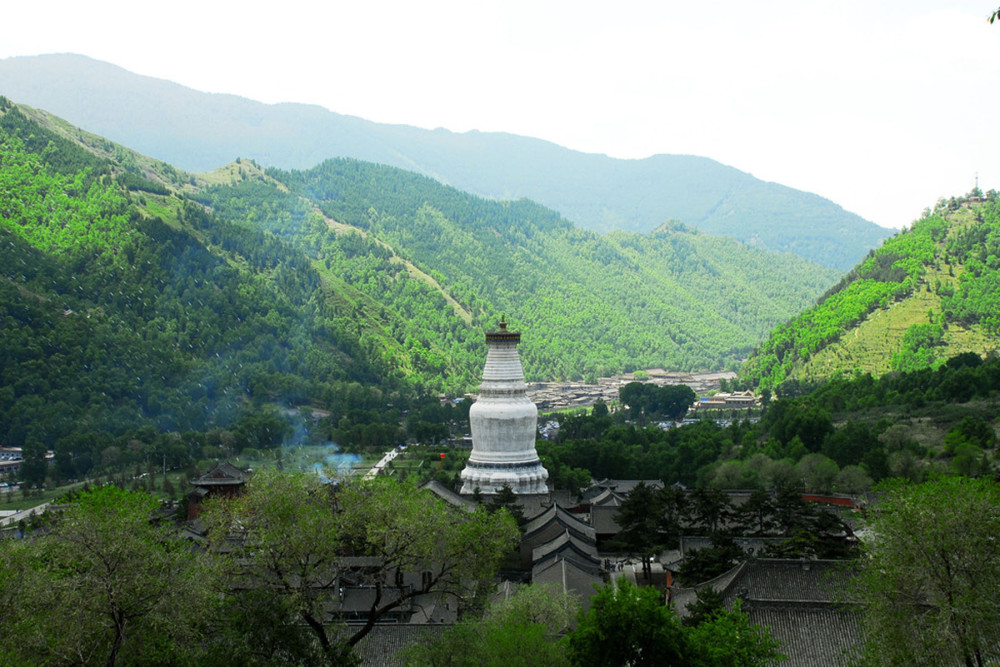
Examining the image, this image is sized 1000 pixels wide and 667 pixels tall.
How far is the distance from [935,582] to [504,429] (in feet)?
134

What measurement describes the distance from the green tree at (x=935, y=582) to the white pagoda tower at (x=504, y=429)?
38.8 m

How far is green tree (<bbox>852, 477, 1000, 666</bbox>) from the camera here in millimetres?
25031

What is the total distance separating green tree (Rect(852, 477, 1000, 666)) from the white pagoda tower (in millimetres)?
38771

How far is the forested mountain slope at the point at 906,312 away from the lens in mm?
122750

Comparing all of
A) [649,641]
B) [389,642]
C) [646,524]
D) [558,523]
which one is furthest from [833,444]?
[649,641]

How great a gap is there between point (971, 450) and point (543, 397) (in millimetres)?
102039

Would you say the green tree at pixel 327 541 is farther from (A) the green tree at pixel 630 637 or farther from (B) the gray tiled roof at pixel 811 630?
(B) the gray tiled roof at pixel 811 630

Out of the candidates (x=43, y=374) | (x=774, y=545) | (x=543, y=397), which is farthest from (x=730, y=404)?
(x=774, y=545)

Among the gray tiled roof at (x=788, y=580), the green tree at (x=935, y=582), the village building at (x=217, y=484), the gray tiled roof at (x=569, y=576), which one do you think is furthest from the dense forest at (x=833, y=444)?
the green tree at (x=935, y=582)

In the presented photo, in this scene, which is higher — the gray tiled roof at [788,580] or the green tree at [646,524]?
the gray tiled roof at [788,580]

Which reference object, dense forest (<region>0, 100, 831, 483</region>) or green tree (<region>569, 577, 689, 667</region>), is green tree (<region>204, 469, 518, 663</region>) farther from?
dense forest (<region>0, 100, 831, 483</region>)

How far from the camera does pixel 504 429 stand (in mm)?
65688

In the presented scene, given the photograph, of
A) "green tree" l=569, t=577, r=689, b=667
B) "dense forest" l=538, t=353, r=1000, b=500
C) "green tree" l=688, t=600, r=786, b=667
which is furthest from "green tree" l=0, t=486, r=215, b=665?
"dense forest" l=538, t=353, r=1000, b=500

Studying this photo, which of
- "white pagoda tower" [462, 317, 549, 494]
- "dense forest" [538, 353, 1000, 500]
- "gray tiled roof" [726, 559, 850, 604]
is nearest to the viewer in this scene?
"gray tiled roof" [726, 559, 850, 604]
